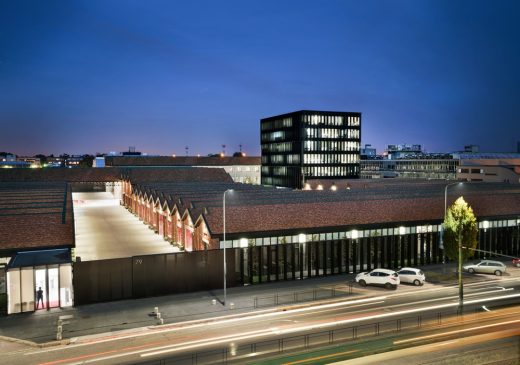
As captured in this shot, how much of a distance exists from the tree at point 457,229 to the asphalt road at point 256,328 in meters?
4.50

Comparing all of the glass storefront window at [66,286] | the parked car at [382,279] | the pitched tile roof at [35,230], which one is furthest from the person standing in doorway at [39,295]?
the parked car at [382,279]

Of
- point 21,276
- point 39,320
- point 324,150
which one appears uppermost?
point 324,150

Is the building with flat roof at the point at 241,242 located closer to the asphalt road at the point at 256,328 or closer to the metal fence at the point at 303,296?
the metal fence at the point at 303,296

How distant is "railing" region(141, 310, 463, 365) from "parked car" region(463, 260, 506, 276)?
51.0 feet

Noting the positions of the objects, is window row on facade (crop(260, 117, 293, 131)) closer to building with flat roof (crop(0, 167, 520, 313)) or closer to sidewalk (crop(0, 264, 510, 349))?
building with flat roof (crop(0, 167, 520, 313))

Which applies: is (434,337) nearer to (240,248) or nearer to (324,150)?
(240,248)

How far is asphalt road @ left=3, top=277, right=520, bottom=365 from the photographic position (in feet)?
79.0

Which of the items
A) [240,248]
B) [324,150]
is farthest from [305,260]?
[324,150]

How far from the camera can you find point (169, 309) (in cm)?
3222

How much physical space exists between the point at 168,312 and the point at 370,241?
904 inches

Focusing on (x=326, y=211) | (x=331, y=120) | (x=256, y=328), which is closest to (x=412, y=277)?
(x=326, y=211)

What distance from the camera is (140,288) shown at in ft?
116

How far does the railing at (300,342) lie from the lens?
2292 cm

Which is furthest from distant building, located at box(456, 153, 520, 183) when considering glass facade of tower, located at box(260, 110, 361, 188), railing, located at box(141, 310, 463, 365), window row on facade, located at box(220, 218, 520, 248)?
railing, located at box(141, 310, 463, 365)
